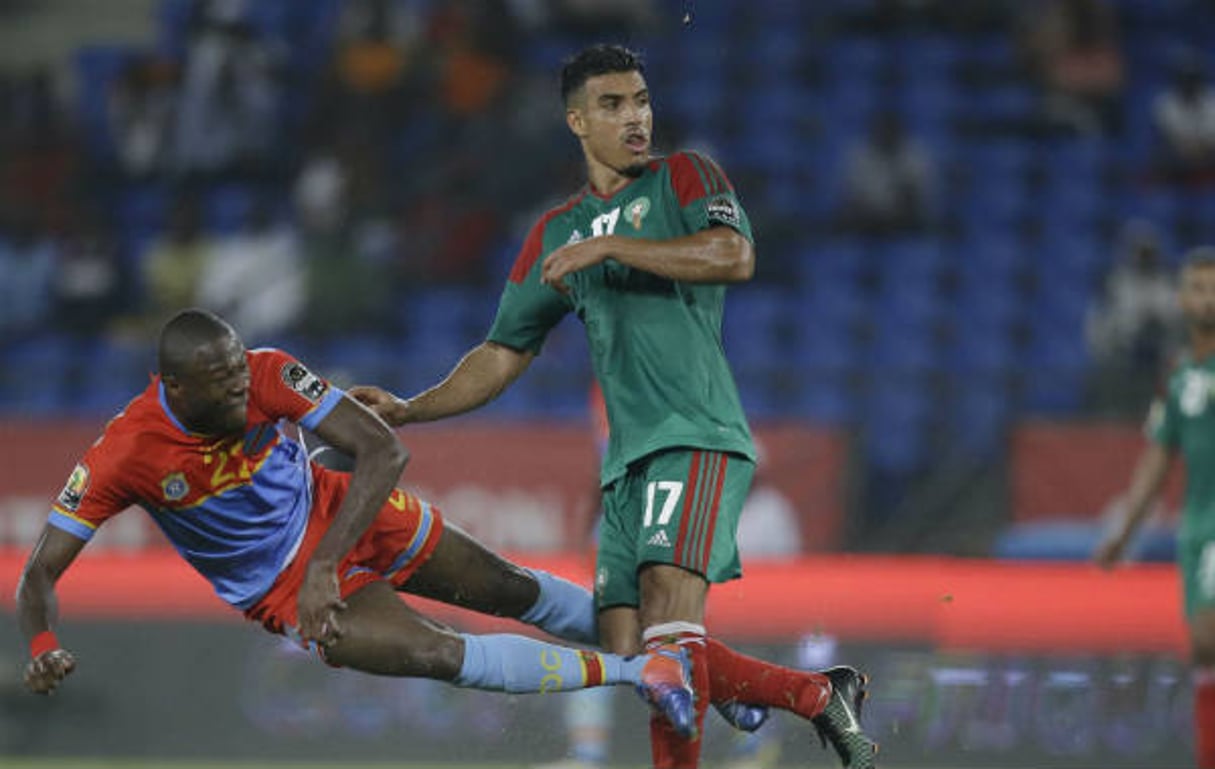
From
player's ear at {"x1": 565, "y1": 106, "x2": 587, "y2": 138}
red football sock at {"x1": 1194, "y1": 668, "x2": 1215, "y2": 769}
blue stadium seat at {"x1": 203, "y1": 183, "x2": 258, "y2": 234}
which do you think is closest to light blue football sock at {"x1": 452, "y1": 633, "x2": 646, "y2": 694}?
player's ear at {"x1": 565, "y1": 106, "x2": 587, "y2": 138}

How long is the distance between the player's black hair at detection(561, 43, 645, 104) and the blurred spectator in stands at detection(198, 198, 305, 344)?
757cm

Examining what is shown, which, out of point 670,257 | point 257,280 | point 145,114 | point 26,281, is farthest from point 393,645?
point 145,114

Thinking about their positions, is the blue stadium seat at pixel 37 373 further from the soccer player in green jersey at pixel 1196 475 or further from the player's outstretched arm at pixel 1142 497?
the soccer player in green jersey at pixel 1196 475

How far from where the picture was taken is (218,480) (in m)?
5.49

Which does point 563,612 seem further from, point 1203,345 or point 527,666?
point 1203,345

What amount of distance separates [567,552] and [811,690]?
4298mm

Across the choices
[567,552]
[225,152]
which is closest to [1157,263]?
[567,552]

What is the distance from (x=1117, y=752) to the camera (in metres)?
7.21

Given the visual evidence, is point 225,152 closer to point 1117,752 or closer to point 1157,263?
point 1157,263

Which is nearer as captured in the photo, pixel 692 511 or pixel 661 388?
pixel 692 511

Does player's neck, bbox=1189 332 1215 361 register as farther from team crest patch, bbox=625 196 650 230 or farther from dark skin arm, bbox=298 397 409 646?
dark skin arm, bbox=298 397 409 646

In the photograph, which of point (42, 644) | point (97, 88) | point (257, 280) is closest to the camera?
point (42, 644)

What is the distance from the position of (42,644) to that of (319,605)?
0.90 m

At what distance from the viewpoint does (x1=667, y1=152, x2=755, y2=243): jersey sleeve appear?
5414 millimetres
